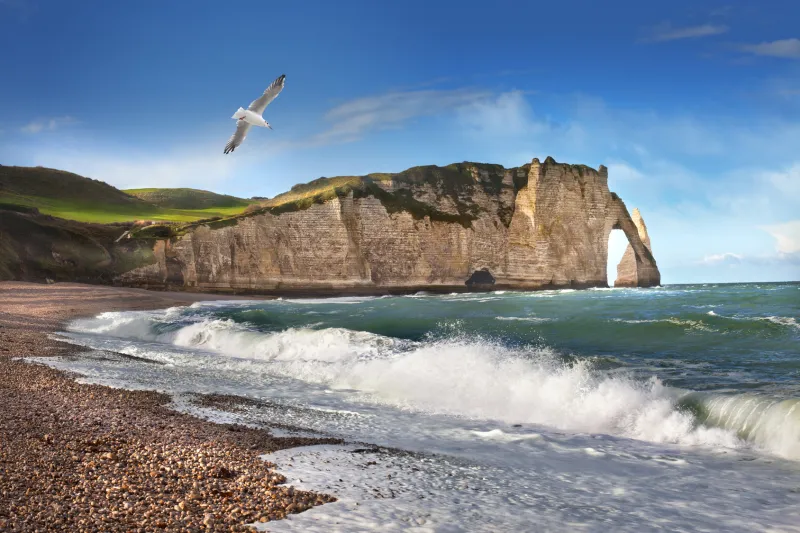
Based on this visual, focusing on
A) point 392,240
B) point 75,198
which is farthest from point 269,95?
point 75,198

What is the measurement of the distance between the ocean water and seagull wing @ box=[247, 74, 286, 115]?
6.36m

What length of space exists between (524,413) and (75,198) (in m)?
82.2

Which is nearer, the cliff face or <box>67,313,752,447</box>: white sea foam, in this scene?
<box>67,313,752,447</box>: white sea foam

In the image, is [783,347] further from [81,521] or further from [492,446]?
[81,521]

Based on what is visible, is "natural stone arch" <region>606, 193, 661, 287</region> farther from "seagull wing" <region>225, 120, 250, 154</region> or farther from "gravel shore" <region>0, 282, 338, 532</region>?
"gravel shore" <region>0, 282, 338, 532</region>

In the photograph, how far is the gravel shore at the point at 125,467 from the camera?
3.64 metres

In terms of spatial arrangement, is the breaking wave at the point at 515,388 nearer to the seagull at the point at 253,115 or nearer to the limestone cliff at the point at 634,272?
the seagull at the point at 253,115

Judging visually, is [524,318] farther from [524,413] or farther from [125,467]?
[125,467]

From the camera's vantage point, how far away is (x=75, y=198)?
77.2m

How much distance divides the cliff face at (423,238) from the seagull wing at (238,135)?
36583mm

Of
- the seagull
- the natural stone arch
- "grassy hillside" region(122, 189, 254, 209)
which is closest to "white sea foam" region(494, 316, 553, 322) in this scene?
the seagull

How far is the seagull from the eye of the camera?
14.8 meters

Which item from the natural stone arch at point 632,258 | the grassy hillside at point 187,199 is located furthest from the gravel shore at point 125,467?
the grassy hillside at point 187,199

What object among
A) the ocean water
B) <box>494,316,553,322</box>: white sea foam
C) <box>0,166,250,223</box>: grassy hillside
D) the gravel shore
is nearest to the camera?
the gravel shore
